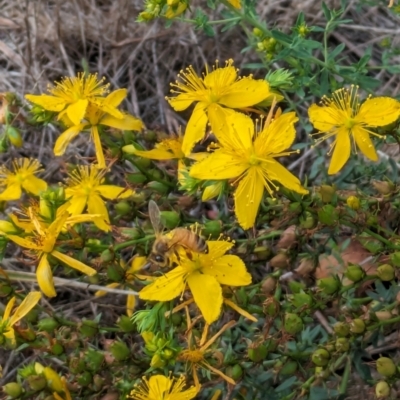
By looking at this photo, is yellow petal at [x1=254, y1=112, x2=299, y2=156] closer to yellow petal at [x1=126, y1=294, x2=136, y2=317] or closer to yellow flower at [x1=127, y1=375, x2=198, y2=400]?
yellow flower at [x1=127, y1=375, x2=198, y2=400]

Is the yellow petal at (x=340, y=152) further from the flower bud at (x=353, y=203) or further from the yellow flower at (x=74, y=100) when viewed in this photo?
the yellow flower at (x=74, y=100)

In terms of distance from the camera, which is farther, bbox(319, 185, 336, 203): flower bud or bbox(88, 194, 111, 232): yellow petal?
bbox(88, 194, 111, 232): yellow petal

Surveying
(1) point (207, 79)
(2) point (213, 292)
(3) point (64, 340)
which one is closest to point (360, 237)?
(2) point (213, 292)

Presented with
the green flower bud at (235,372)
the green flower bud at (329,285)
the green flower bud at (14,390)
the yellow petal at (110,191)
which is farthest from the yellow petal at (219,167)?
the green flower bud at (14,390)

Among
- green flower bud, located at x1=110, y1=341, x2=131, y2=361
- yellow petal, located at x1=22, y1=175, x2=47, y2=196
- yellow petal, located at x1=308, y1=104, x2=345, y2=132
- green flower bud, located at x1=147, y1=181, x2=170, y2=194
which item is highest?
yellow petal, located at x1=308, y1=104, x2=345, y2=132

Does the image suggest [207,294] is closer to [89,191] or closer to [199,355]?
[199,355]

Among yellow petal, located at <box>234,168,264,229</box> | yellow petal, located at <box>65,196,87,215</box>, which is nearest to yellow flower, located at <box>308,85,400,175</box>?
yellow petal, located at <box>234,168,264,229</box>

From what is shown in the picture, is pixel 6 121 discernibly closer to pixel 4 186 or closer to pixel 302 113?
pixel 4 186
